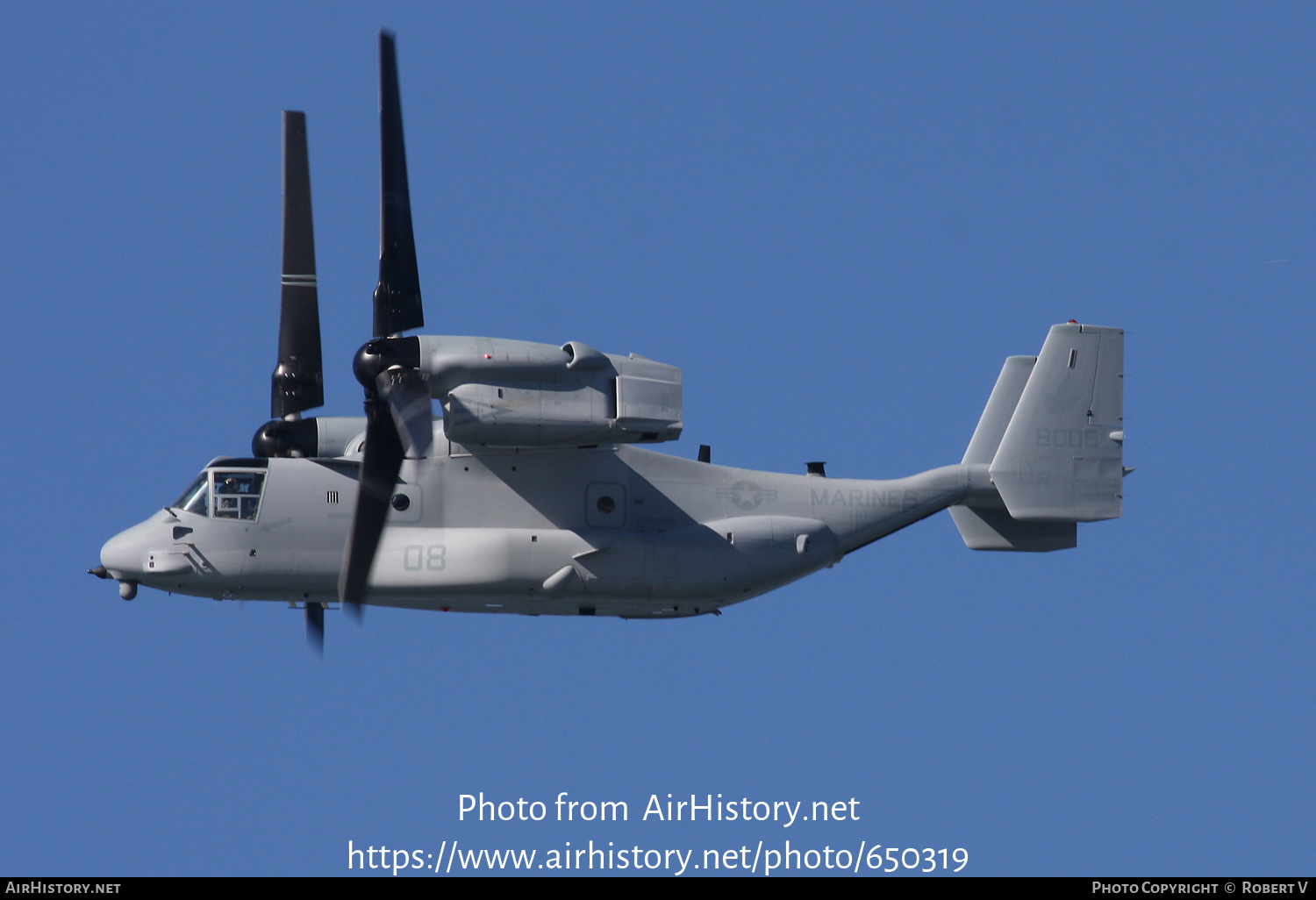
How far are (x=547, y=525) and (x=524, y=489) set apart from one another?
581 millimetres

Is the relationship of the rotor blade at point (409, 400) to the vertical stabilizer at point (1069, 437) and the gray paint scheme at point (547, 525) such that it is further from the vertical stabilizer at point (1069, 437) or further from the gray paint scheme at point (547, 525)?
the vertical stabilizer at point (1069, 437)

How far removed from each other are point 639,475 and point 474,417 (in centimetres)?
315

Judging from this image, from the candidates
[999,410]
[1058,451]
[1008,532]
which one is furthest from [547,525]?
[1058,451]

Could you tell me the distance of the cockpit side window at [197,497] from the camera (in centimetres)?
2420

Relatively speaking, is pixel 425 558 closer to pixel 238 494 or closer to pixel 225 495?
pixel 238 494

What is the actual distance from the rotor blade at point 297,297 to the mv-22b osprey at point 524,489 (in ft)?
0.12

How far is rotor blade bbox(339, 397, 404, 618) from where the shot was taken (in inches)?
940

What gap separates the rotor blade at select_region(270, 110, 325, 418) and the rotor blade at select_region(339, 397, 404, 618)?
2.68 m

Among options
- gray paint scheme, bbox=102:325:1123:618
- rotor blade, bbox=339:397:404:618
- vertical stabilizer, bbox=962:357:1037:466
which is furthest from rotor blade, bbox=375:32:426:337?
vertical stabilizer, bbox=962:357:1037:466

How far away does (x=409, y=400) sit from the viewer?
22.8 m

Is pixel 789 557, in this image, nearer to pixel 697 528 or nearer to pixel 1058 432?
pixel 697 528

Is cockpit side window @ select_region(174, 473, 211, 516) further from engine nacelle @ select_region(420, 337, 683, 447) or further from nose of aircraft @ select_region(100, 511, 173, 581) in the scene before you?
engine nacelle @ select_region(420, 337, 683, 447)

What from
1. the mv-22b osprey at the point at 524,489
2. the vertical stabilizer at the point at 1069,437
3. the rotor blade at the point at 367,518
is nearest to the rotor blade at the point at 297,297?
the mv-22b osprey at the point at 524,489
